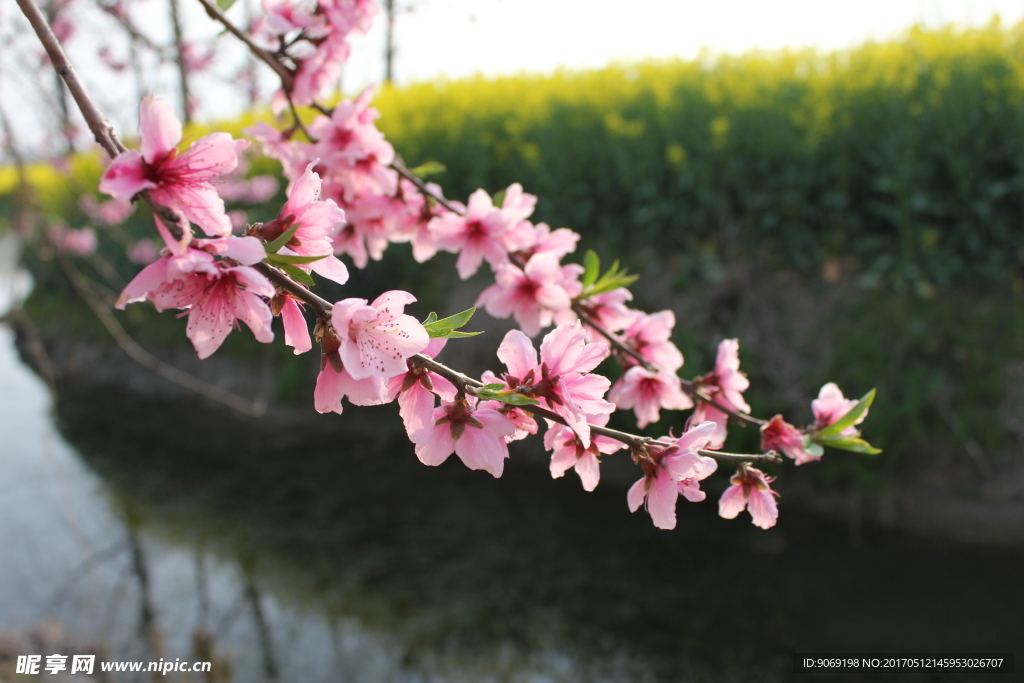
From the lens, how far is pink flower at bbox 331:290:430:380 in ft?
2.09

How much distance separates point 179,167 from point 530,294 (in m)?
0.74

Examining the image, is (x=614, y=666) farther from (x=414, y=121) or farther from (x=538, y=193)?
(x=414, y=121)

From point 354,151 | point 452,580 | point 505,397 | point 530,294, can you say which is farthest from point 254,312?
point 452,580

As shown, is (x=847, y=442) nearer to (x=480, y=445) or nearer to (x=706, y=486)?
→ (x=480, y=445)

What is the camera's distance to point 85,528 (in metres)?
4.27

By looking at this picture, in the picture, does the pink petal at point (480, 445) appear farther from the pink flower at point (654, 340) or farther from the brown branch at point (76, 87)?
the pink flower at point (654, 340)

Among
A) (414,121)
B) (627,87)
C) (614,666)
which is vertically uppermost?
(414,121)

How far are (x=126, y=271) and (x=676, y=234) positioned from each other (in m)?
6.57

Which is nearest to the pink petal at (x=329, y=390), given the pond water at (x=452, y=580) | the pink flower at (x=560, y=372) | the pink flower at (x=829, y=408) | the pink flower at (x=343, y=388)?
the pink flower at (x=343, y=388)

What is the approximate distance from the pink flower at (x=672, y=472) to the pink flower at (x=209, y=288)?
494 mm

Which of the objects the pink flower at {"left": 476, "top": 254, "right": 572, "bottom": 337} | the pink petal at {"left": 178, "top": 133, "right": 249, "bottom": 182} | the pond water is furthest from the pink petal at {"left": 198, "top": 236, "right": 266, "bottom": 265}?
the pond water

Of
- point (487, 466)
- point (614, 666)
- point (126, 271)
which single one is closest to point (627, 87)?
point (614, 666)

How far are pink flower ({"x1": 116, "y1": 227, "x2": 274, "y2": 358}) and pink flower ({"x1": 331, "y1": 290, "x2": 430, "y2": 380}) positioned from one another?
7 cm

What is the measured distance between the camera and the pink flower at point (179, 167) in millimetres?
650
